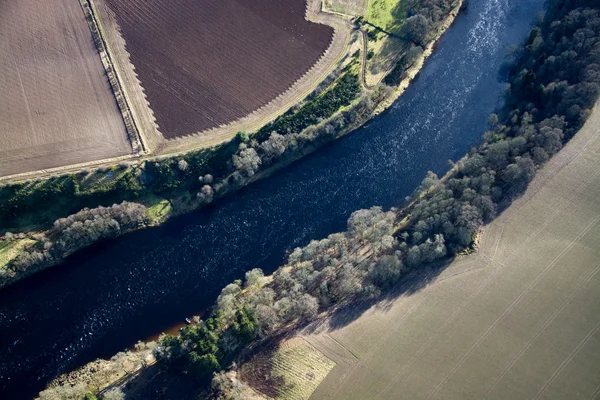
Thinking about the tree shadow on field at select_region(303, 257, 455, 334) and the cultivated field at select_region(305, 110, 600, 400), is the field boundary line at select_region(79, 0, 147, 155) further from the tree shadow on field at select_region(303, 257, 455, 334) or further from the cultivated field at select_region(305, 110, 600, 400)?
the cultivated field at select_region(305, 110, 600, 400)

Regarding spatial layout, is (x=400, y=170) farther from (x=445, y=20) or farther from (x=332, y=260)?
(x=445, y=20)

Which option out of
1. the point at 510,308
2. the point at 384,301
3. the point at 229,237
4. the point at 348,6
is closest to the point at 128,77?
the point at 229,237

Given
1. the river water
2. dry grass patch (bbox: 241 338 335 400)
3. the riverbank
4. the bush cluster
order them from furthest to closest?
the riverbank
the bush cluster
the river water
dry grass patch (bbox: 241 338 335 400)

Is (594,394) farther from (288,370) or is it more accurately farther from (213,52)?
(213,52)

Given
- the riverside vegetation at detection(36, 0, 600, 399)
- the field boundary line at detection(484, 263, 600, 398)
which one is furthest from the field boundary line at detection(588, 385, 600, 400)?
the riverside vegetation at detection(36, 0, 600, 399)

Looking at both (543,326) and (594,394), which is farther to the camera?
(543,326)

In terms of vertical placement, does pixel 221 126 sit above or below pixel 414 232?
above

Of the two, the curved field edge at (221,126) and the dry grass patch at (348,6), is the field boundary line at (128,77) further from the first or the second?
the dry grass patch at (348,6)
